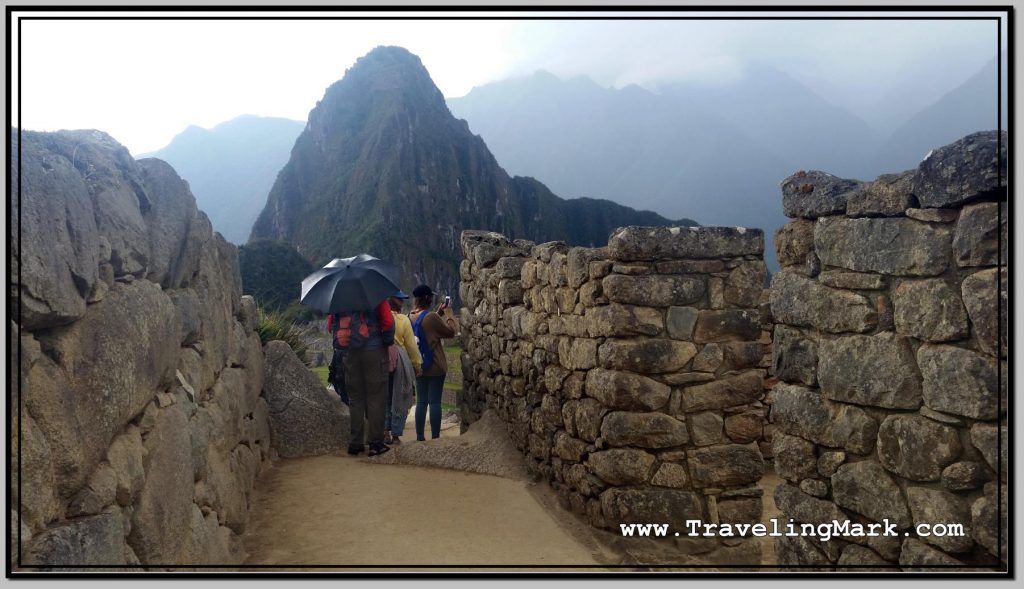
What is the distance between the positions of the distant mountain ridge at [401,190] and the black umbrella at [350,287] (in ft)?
104

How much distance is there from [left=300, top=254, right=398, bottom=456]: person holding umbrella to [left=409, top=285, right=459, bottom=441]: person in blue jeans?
2.62 ft

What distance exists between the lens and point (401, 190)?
146 ft

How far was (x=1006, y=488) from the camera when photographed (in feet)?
6.84

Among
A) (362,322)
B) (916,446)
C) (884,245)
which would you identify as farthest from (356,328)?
(916,446)

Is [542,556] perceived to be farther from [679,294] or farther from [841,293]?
[841,293]

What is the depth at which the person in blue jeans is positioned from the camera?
23.6ft

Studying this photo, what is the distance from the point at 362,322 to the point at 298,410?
124 cm

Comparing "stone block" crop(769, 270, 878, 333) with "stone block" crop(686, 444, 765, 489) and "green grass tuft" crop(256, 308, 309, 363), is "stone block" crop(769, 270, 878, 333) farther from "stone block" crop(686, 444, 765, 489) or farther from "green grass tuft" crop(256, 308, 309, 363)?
"green grass tuft" crop(256, 308, 309, 363)

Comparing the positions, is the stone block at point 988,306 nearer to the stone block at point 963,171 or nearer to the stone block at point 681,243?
the stone block at point 963,171

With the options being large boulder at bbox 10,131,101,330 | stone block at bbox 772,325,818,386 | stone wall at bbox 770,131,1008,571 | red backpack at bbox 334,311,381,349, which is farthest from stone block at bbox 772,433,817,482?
red backpack at bbox 334,311,381,349

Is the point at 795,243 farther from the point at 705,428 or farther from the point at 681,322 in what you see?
the point at 705,428

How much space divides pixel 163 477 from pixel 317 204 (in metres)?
46.5

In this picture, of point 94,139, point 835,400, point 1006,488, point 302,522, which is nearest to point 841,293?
point 835,400

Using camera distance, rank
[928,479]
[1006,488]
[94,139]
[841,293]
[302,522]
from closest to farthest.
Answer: [1006,488] → [928,479] → [841,293] → [94,139] → [302,522]
